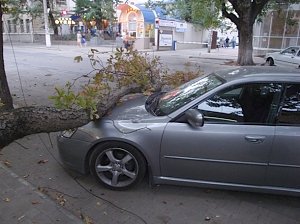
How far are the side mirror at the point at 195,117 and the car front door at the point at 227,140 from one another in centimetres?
7

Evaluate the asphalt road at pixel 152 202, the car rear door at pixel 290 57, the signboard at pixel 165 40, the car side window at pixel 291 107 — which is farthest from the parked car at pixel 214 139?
the signboard at pixel 165 40

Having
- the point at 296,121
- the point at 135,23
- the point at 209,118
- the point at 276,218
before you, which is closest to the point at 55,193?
the point at 209,118

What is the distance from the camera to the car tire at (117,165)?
3.35 m

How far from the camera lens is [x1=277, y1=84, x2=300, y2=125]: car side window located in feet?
10.1

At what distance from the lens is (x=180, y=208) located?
10.6 ft

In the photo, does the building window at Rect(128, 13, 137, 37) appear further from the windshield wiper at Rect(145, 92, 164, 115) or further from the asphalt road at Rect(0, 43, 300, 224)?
the asphalt road at Rect(0, 43, 300, 224)

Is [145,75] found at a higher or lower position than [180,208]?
higher

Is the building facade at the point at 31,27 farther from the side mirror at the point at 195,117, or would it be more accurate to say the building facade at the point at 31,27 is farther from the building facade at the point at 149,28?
the side mirror at the point at 195,117

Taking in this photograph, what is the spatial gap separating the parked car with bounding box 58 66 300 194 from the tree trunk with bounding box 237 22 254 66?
14585mm

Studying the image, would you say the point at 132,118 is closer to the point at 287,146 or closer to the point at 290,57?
the point at 287,146

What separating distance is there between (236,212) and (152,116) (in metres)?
1.34

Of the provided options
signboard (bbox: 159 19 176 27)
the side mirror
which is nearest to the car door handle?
the side mirror

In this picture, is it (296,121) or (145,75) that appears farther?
(145,75)

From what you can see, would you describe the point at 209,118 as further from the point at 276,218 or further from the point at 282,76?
the point at 276,218
